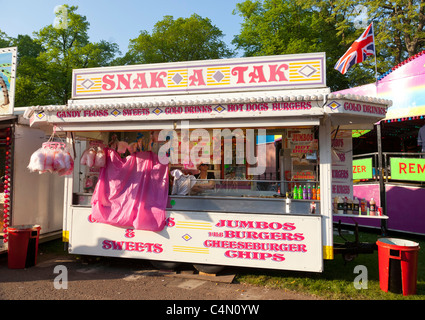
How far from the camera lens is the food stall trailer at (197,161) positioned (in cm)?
492

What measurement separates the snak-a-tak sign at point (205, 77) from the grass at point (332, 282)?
359cm

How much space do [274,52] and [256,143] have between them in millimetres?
14029

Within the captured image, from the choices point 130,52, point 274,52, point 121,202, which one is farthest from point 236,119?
point 130,52

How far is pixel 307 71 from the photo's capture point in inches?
211

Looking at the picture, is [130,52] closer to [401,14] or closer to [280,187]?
[401,14]

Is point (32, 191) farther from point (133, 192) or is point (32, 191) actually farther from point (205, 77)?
point (205, 77)

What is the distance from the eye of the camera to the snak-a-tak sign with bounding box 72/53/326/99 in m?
5.39

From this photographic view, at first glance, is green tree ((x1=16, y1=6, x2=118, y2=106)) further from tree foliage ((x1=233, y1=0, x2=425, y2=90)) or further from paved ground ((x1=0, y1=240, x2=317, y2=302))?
→ paved ground ((x1=0, y1=240, x2=317, y2=302))

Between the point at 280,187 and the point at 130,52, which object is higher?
the point at 130,52

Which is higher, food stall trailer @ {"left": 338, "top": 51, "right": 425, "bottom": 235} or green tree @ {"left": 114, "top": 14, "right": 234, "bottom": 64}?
green tree @ {"left": 114, "top": 14, "right": 234, "bottom": 64}

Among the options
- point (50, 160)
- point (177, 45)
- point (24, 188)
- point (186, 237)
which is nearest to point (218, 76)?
point (186, 237)

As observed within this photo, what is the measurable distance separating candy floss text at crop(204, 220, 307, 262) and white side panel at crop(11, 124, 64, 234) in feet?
15.9

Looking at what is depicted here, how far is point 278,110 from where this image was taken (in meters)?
4.82

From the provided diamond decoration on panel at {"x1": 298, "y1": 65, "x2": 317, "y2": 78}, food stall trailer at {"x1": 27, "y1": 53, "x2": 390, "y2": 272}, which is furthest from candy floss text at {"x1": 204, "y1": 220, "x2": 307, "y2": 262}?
diamond decoration on panel at {"x1": 298, "y1": 65, "x2": 317, "y2": 78}
